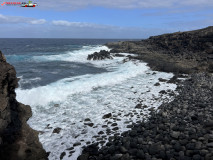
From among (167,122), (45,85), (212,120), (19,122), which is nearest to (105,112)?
(167,122)

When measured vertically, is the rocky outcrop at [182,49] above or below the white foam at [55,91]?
above

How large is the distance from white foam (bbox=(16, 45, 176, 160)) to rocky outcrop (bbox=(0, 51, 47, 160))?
0.68 metres

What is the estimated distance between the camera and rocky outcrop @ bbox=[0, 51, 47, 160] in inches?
279

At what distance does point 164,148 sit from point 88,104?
727 centimetres

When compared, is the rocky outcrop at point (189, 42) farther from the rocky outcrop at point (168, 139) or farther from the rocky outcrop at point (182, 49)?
the rocky outcrop at point (168, 139)

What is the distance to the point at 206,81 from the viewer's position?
57.1 ft

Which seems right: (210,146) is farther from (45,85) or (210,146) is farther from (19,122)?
(45,85)

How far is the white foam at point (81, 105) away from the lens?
9219 mm

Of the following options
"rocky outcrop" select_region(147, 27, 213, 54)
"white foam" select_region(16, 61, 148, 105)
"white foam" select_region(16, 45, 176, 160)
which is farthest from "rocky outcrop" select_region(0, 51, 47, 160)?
"rocky outcrop" select_region(147, 27, 213, 54)

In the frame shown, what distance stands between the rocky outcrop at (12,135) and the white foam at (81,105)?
26.7 inches

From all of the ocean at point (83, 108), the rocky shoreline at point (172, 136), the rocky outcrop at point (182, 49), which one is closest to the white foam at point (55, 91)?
the ocean at point (83, 108)

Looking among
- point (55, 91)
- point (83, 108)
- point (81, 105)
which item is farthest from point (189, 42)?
point (83, 108)

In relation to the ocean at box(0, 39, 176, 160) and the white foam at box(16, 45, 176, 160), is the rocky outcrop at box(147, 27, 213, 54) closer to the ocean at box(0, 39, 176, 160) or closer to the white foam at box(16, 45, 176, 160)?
the ocean at box(0, 39, 176, 160)

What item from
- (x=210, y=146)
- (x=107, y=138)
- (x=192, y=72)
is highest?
(x=192, y=72)
